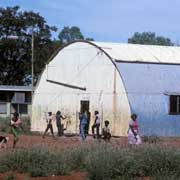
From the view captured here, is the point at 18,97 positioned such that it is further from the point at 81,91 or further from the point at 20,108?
the point at 81,91

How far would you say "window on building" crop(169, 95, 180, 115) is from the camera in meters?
35.0

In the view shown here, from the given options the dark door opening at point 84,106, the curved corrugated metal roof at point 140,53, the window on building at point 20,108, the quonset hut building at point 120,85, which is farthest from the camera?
the window on building at point 20,108

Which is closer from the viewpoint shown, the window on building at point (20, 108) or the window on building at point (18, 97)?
the window on building at point (20, 108)

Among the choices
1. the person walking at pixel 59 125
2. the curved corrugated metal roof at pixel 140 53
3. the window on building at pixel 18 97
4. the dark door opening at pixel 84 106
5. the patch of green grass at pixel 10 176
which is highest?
the curved corrugated metal roof at pixel 140 53

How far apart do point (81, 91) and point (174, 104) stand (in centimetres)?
600

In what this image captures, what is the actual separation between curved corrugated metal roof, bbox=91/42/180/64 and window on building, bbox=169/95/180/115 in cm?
255

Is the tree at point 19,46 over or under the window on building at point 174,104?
over

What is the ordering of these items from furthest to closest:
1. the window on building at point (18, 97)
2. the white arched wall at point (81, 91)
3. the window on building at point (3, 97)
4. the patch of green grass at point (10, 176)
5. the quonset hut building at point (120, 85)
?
the window on building at point (3, 97) < the window on building at point (18, 97) < the white arched wall at point (81, 91) < the quonset hut building at point (120, 85) < the patch of green grass at point (10, 176)

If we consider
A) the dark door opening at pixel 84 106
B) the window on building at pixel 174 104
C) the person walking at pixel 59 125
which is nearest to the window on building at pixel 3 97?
the dark door opening at pixel 84 106

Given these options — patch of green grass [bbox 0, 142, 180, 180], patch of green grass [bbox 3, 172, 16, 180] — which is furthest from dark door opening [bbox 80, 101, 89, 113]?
patch of green grass [bbox 3, 172, 16, 180]

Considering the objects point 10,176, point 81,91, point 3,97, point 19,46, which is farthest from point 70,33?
point 10,176

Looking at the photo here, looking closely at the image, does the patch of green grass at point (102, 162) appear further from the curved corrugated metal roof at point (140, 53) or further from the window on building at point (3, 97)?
the window on building at point (3, 97)

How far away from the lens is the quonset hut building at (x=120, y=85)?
34.2 meters

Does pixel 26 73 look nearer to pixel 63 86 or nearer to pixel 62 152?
pixel 63 86
